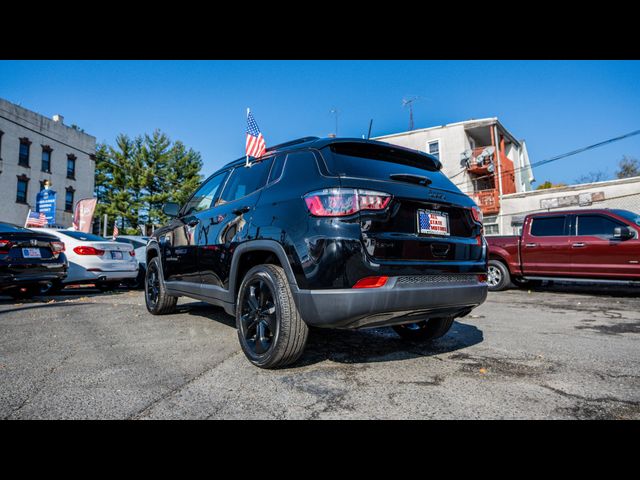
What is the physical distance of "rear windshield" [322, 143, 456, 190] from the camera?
2621 millimetres

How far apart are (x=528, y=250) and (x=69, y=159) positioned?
3195 centimetres

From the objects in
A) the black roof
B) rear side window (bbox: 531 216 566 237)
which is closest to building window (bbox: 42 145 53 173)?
the black roof

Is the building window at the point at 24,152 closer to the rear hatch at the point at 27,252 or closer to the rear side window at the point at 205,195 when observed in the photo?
the rear hatch at the point at 27,252

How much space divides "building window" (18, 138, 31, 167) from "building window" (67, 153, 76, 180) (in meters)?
3.28

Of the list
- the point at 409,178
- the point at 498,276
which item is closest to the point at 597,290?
the point at 498,276

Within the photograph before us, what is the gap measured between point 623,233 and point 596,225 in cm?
58

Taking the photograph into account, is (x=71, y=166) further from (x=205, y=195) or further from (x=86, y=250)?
(x=205, y=195)

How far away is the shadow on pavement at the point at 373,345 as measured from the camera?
3098 mm

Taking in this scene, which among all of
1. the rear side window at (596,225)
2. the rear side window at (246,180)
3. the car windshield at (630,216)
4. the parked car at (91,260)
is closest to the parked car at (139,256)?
the parked car at (91,260)

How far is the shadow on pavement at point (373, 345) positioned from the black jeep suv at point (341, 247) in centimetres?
23

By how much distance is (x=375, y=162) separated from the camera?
284 cm

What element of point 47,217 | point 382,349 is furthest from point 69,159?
point 382,349

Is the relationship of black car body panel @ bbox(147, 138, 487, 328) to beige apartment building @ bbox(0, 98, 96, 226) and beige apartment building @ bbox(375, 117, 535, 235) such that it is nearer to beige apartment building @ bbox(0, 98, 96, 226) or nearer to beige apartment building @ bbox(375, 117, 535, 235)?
beige apartment building @ bbox(375, 117, 535, 235)

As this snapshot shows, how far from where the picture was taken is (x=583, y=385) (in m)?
2.41
